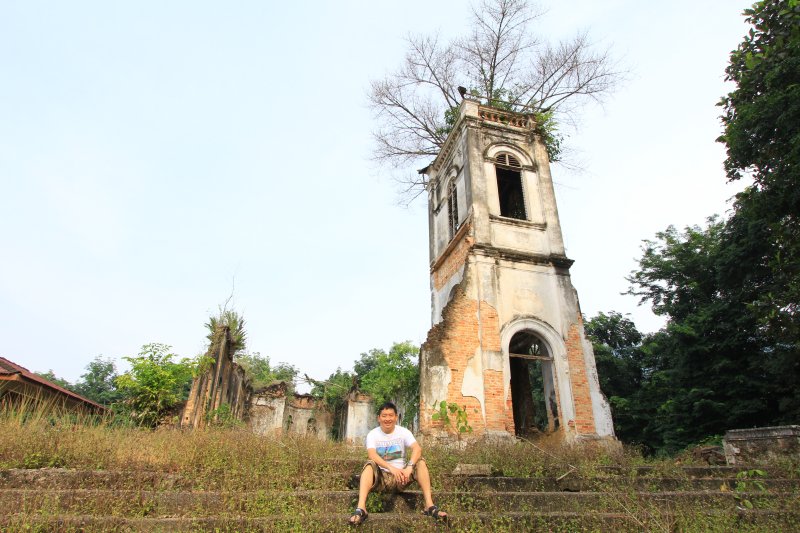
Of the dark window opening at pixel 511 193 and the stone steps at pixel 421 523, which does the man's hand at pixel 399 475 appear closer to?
the stone steps at pixel 421 523

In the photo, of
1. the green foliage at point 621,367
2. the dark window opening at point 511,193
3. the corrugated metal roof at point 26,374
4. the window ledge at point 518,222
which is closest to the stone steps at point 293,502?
the window ledge at point 518,222

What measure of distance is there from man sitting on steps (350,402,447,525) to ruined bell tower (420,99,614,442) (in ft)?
15.7

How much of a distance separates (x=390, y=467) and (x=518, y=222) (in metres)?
9.55

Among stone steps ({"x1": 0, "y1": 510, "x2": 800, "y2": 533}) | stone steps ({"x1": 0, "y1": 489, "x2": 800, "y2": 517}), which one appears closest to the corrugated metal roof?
stone steps ({"x1": 0, "y1": 489, "x2": 800, "y2": 517})

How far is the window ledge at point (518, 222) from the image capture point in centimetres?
1307

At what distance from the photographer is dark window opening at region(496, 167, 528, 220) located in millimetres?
14914

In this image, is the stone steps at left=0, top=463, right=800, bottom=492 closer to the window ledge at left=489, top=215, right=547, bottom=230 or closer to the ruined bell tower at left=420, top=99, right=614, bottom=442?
the ruined bell tower at left=420, top=99, right=614, bottom=442

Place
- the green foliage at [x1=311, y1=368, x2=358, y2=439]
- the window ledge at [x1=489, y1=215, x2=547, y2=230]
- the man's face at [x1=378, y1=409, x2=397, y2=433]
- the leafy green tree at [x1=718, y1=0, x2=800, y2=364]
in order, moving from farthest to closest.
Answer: the green foliage at [x1=311, y1=368, x2=358, y2=439] → the window ledge at [x1=489, y1=215, x2=547, y2=230] → the leafy green tree at [x1=718, y1=0, x2=800, y2=364] → the man's face at [x1=378, y1=409, x2=397, y2=433]

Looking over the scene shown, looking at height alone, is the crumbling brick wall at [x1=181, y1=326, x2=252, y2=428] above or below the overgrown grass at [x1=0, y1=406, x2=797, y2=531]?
above

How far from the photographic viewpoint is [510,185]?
51.8ft

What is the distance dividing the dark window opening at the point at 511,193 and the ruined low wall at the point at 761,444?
7.81 m

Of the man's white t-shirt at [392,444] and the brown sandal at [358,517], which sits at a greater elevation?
the man's white t-shirt at [392,444]

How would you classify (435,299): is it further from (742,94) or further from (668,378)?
(668,378)

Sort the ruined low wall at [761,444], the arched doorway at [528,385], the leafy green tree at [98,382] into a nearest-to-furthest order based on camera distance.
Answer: the ruined low wall at [761,444], the arched doorway at [528,385], the leafy green tree at [98,382]
